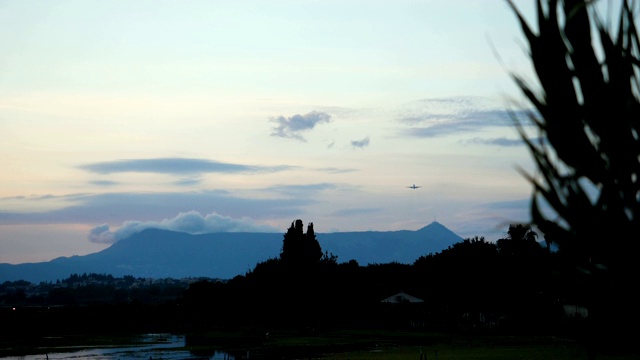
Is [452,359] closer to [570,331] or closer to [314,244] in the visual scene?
[570,331]

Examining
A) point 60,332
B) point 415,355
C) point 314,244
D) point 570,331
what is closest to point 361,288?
point 314,244

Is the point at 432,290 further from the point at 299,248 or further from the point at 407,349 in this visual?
the point at 407,349

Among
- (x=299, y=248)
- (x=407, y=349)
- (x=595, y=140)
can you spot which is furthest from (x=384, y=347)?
(x=595, y=140)

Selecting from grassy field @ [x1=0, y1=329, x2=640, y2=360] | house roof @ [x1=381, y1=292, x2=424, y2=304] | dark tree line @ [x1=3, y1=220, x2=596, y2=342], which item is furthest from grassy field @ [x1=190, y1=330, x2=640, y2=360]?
house roof @ [x1=381, y1=292, x2=424, y2=304]

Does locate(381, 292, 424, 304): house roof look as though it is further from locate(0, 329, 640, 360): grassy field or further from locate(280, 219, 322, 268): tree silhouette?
locate(0, 329, 640, 360): grassy field

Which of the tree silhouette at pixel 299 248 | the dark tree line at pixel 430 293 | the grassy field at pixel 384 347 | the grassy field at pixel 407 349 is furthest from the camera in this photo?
the tree silhouette at pixel 299 248

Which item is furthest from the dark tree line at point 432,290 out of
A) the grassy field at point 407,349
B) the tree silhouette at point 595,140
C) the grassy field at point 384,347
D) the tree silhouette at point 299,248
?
the tree silhouette at point 595,140

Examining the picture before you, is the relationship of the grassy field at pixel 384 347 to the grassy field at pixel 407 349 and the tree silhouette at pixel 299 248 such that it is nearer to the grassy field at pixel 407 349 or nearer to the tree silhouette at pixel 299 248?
the grassy field at pixel 407 349

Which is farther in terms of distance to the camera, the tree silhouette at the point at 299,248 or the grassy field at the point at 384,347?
the tree silhouette at the point at 299,248

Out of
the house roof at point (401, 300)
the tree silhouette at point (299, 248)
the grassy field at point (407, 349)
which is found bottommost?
the grassy field at point (407, 349)

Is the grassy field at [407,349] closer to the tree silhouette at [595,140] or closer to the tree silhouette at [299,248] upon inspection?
the tree silhouette at [299,248]

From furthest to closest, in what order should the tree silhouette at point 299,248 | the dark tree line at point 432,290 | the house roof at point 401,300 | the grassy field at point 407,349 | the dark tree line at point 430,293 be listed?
the house roof at point 401,300 → the tree silhouette at point 299,248 → the dark tree line at point 432,290 → the dark tree line at point 430,293 → the grassy field at point 407,349

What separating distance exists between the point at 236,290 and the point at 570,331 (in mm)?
180011

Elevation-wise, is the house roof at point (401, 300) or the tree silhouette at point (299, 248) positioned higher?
the tree silhouette at point (299, 248)
